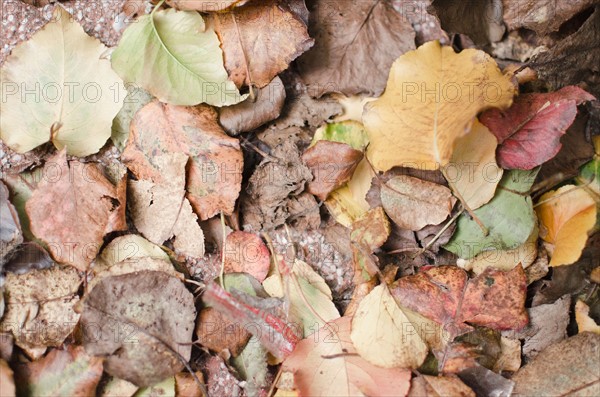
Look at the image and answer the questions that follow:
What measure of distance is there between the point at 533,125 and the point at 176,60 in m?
0.52

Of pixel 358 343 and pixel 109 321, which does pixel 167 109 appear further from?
pixel 358 343

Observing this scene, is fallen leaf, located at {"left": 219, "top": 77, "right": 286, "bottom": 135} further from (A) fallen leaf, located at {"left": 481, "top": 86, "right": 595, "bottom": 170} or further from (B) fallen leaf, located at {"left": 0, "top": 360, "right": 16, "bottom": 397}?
(B) fallen leaf, located at {"left": 0, "top": 360, "right": 16, "bottom": 397}

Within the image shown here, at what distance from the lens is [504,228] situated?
99 cm

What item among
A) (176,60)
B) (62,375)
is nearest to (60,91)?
(176,60)

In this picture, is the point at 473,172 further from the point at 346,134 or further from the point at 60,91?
the point at 60,91

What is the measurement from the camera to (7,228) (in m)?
0.97

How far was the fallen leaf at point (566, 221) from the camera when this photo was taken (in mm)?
976

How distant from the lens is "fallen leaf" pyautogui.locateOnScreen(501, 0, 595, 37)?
3.33 ft

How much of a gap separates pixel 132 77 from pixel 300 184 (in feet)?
0.94

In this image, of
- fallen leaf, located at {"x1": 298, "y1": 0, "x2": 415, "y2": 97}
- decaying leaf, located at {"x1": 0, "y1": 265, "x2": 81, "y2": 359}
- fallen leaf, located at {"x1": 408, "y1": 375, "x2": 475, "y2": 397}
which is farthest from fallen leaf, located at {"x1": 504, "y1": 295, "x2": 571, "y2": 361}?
decaying leaf, located at {"x1": 0, "y1": 265, "x2": 81, "y2": 359}

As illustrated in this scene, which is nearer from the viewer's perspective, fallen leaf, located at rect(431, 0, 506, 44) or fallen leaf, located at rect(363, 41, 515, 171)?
fallen leaf, located at rect(363, 41, 515, 171)

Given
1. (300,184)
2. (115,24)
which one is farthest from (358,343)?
(115,24)

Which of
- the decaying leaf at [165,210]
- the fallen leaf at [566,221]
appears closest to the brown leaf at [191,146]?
the decaying leaf at [165,210]

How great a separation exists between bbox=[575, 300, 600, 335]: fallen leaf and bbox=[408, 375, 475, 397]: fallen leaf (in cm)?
A: 21
